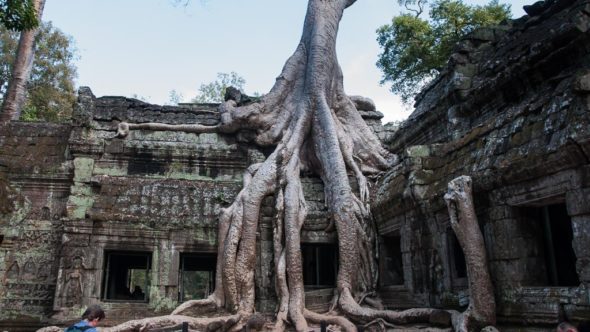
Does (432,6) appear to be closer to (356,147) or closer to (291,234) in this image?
(356,147)

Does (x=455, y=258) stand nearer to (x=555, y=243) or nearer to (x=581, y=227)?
(x=555, y=243)

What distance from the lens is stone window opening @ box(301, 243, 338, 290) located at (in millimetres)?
8633

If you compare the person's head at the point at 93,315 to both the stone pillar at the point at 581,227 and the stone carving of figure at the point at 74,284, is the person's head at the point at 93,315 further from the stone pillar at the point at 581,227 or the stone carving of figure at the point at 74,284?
the stone carving of figure at the point at 74,284

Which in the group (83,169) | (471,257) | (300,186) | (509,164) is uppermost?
(83,169)

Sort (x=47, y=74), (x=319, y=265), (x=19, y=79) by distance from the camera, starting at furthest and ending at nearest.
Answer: (x=47, y=74)
(x=19, y=79)
(x=319, y=265)

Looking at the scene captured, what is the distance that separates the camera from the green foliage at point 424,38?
16.2 m

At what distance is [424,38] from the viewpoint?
16703mm

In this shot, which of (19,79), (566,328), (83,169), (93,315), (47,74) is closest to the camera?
(93,315)

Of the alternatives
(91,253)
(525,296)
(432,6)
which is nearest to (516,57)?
(525,296)

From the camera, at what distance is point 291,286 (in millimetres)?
7305

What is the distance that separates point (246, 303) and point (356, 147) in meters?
3.57

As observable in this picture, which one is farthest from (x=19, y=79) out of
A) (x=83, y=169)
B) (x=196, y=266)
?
(x=196, y=266)

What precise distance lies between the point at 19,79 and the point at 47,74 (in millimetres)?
6977

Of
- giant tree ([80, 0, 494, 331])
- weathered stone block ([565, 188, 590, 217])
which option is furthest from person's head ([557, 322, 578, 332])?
giant tree ([80, 0, 494, 331])
